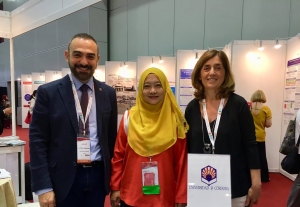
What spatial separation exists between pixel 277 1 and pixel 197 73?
17.3ft

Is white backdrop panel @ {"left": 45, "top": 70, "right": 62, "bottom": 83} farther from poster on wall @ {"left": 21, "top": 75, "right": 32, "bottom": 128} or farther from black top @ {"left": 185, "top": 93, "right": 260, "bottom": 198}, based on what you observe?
black top @ {"left": 185, "top": 93, "right": 260, "bottom": 198}

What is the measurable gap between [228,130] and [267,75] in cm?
397

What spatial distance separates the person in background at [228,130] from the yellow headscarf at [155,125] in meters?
0.12

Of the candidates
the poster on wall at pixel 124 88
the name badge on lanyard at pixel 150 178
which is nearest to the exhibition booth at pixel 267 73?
the poster on wall at pixel 124 88

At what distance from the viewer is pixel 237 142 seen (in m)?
1.50

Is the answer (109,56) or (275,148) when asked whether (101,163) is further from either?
(109,56)

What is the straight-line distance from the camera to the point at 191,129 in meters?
1.58

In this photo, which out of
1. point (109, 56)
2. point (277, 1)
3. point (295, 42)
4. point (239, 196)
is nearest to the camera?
point (239, 196)

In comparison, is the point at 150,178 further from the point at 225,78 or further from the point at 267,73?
the point at 267,73

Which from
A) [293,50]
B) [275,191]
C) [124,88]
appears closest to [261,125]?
[275,191]

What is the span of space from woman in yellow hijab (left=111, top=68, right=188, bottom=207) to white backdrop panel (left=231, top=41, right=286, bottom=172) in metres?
3.73

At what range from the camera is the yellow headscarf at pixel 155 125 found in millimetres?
1571

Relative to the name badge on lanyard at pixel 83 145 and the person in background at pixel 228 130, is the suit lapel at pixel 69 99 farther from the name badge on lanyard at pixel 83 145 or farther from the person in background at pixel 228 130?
the person in background at pixel 228 130

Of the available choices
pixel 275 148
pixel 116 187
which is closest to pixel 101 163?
pixel 116 187
